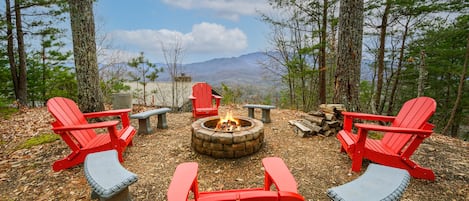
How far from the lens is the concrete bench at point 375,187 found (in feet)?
3.69

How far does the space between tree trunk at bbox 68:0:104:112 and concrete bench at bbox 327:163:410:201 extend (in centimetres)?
413

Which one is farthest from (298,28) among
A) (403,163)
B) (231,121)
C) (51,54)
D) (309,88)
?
(51,54)

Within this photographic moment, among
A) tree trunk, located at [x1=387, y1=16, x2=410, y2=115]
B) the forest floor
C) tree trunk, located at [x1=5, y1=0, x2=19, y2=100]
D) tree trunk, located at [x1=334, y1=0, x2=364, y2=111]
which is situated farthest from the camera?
tree trunk, located at [x1=387, y1=16, x2=410, y2=115]

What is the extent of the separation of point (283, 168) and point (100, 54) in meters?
7.73

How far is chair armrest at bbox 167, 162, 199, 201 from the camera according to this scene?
41.5 inches

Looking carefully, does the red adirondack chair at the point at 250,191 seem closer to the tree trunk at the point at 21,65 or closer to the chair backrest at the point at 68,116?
the chair backrest at the point at 68,116

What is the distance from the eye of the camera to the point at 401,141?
214 centimetres

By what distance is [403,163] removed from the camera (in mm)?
2041

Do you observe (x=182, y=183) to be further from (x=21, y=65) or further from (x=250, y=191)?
(x=21, y=65)

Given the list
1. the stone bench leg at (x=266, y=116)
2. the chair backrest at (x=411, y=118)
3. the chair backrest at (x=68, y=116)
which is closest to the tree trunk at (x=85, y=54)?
the chair backrest at (x=68, y=116)

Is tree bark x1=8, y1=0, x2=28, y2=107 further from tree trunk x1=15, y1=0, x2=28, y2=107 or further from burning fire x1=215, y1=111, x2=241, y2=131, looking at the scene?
burning fire x1=215, y1=111, x2=241, y2=131

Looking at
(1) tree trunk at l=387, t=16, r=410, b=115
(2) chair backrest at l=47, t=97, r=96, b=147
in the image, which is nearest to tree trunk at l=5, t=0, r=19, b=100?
(2) chair backrest at l=47, t=97, r=96, b=147

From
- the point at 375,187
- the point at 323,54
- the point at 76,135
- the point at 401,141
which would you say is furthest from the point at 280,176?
the point at 323,54

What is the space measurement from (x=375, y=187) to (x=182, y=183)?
1148 millimetres
